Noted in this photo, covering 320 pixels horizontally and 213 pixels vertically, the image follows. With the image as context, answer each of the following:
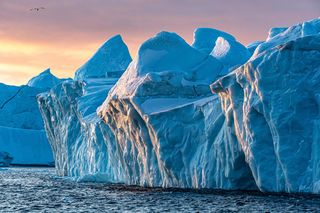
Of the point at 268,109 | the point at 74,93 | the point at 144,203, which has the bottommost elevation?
the point at 144,203

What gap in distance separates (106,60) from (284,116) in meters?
51.0

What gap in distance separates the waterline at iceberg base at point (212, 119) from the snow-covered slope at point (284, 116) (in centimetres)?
4

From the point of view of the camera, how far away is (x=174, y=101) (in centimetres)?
3822

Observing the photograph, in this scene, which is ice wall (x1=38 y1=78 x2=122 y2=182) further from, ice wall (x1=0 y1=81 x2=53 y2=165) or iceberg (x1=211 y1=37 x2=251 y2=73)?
ice wall (x1=0 y1=81 x2=53 y2=165)

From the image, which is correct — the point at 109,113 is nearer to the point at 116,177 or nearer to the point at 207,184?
the point at 116,177

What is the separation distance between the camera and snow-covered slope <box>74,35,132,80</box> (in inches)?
3012

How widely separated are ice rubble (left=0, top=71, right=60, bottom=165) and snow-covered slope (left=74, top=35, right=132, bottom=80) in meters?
20.4

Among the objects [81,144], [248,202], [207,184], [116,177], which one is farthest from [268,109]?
[81,144]

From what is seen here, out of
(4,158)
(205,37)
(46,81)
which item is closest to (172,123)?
(205,37)

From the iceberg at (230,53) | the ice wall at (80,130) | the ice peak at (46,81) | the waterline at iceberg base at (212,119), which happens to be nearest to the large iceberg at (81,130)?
the ice wall at (80,130)

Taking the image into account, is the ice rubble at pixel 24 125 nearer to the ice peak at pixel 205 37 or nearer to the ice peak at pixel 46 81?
the ice peak at pixel 46 81

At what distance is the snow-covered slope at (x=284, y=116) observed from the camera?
26250 mm

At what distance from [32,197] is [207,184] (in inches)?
357

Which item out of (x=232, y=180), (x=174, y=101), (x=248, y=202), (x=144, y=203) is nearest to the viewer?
(x=248, y=202)
